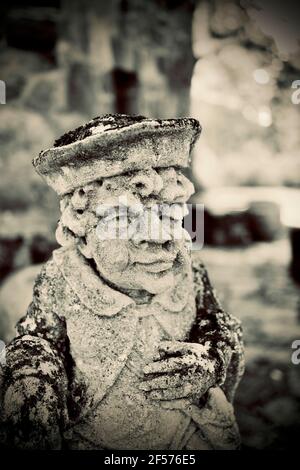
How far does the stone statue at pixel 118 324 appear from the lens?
946 millimetres

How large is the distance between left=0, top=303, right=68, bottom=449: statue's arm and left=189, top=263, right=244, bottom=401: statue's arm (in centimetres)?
30

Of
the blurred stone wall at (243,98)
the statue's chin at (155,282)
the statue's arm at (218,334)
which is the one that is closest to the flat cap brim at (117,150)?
the statue's chin at (155,282)

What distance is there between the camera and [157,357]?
3.40 feet

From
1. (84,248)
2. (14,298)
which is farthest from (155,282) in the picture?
(14,298)

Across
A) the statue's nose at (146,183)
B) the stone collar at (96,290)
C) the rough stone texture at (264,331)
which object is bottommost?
the rough stone texture at (264,331)

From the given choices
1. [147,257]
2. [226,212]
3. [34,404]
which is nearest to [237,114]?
[226,212]

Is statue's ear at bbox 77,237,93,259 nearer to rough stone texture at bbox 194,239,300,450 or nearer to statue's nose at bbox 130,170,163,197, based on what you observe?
statue's nose at bbox 130,170,163,197

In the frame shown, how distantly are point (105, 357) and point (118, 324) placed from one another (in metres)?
0.07

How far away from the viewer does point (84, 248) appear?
1.03 m

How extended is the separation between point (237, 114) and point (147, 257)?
1.44 metres

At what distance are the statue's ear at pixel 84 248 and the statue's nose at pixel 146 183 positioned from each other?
16 cm

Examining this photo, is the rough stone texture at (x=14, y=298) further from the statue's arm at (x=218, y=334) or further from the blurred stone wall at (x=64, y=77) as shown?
the statue's arm at (x=218, y=334)

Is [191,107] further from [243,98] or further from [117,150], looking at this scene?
[117,150]

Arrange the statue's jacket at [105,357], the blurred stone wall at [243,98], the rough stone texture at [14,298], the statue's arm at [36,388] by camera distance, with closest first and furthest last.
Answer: the statue's arm at [36,388], the statue's jacket at [105,357], the rough stone texture at [14,298], the blurred stone wall at [243,98]
